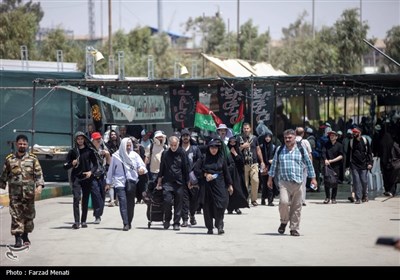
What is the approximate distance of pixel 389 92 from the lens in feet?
114

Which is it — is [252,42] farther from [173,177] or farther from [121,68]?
[173,177]

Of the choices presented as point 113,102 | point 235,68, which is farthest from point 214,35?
point 113,102

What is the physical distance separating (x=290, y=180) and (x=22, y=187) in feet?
13.7

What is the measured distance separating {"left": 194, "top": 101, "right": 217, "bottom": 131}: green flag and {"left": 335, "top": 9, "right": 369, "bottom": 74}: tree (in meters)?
41.5

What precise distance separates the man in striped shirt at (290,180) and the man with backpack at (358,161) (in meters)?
6.12

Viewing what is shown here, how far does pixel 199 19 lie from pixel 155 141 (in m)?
77.1

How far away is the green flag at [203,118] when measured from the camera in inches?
914

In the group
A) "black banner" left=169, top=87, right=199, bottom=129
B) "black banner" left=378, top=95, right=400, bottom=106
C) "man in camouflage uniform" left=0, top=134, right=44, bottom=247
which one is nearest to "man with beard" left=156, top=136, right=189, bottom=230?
"man in camouflage uniform" left=0, top=134, right=44, bottom=247

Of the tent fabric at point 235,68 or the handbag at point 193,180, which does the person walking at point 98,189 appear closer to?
the handbag at point 193,180

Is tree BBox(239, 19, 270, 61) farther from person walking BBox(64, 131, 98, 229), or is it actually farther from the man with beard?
the man with beard

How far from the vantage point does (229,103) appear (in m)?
23.7

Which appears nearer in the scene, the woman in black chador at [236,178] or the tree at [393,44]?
the woman in black chador at [236,178]

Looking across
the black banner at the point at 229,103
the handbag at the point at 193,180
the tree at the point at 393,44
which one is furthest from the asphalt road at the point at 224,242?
the tree at the point at 393,44

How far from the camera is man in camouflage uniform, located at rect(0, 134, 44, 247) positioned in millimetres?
13550
